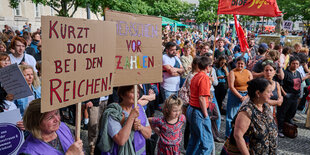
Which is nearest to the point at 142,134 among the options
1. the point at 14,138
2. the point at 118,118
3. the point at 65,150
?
the point at 118,118

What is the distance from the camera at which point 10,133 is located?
2594 millimetres

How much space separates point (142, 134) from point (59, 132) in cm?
77

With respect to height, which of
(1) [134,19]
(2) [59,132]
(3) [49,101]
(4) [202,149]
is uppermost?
(1) [134,19]

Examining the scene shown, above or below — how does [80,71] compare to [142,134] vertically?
above

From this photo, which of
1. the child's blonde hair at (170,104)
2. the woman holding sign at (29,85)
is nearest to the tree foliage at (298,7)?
the child's blonde hair at (170,104)

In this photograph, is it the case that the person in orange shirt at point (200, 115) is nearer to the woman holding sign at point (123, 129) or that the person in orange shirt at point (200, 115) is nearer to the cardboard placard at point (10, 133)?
the woman holding sign at point (123, 129)

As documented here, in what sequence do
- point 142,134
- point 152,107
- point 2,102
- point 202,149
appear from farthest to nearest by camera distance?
point 152,107, point 202,149, point 2,102, point 142,134

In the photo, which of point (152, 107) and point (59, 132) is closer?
point (59, 132)

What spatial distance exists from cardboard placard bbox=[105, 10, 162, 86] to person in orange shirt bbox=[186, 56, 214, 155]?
1200mm

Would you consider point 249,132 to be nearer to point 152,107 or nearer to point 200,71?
point 200,71

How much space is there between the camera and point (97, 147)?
239 cm

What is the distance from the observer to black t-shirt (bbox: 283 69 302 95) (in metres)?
5.26

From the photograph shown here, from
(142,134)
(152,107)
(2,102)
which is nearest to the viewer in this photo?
(142,134)

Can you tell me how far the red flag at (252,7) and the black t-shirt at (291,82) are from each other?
123 cm
